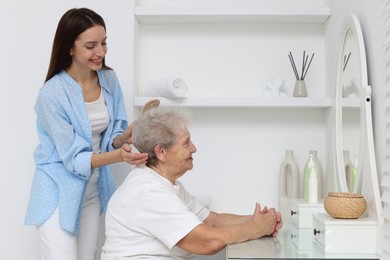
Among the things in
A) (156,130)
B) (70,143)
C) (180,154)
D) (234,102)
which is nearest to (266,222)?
(180,154)

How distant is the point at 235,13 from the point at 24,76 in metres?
1.18

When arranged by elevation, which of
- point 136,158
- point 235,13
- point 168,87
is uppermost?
point 235,13

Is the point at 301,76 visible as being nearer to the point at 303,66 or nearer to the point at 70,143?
the point at 303,66

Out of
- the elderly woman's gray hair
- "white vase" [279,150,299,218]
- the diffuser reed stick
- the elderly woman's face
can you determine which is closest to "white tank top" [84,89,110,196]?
the elderly woman's gray hair

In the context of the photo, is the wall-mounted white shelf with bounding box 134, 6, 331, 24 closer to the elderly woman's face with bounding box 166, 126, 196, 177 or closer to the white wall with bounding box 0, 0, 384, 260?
the white wall with bounding box 0, 0, 384, 260

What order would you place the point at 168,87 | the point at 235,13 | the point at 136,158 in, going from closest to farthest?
the point at 136,158, the point at 168,87, the point at 235,13

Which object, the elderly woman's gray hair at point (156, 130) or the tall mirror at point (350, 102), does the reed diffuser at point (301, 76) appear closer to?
the tall mirror at point (350, 102)

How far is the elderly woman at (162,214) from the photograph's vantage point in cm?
180

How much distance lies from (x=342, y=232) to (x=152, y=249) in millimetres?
637

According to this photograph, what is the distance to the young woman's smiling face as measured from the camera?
7.38 ft

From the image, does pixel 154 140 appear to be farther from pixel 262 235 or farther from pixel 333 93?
pixel 333 93

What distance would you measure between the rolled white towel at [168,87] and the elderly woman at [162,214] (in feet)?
2.35

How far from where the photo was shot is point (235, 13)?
114 inches

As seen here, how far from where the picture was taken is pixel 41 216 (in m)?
2.21
